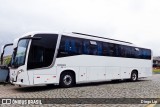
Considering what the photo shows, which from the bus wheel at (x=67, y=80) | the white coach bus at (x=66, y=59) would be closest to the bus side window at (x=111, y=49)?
the white coach bus at (x=66, y=59)

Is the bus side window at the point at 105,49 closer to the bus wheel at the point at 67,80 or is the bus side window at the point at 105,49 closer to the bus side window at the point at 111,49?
the bus side window at the point at 111,49

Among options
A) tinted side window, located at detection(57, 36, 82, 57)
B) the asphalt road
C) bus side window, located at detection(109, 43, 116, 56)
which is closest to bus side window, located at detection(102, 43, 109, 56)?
bus side window, located at detection(109, 43, 116, 56)

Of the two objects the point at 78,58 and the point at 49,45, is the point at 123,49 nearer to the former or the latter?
the point at 78,58

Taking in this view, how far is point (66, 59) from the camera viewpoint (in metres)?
15.6

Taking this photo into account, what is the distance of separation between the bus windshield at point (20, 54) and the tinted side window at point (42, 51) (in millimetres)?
396

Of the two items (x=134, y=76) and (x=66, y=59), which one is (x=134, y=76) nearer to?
(x=134, y=76)

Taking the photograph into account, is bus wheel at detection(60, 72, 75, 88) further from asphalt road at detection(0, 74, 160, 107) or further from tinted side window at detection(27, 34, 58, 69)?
tinted side window at detection(27, 34, 58, 69)

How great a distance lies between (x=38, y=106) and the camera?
348 inches

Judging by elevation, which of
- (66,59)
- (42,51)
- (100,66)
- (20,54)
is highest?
(42,51)

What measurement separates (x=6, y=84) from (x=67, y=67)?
515cm

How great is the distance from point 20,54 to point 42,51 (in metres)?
1.16

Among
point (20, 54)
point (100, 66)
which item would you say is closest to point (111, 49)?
point (100, 66)

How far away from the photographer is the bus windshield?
1408 centimetres

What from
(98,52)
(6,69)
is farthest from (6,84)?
(98,52)
